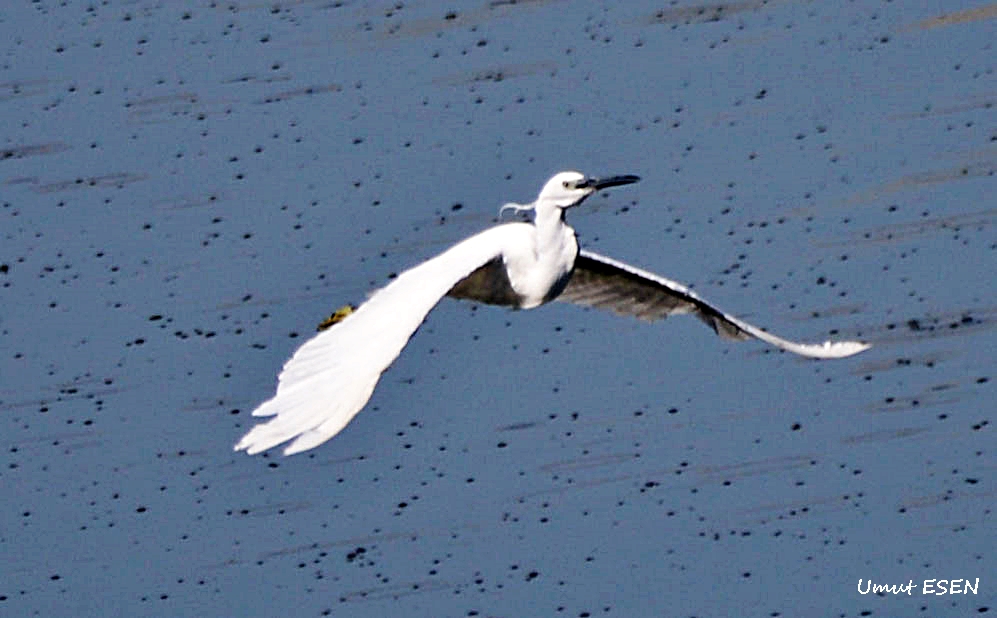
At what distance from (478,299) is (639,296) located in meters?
0.40

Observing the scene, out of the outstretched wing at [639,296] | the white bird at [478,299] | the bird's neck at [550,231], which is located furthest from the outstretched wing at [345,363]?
the outstretched wing at [639,296]

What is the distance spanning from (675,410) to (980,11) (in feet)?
4.45

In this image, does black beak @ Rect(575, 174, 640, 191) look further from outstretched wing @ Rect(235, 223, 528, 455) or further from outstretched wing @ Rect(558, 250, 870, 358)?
outstretched wing @ Rect(235, 223, 528, 455)

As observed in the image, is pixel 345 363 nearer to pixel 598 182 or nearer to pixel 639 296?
pixel 598 182

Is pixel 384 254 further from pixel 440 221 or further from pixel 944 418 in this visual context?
pixel 944 418

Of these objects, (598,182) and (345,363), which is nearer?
(345,363)

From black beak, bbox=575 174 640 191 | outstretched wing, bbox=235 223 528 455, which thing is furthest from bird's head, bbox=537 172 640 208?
outstretched wing, bbox=235 223 528 455

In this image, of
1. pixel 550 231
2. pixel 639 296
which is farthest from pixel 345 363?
pixel 639 296

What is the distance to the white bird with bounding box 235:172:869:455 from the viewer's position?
4180 mm

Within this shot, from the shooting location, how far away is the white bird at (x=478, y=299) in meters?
4.18

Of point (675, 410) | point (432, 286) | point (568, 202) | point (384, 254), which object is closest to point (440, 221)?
point (384, 254)

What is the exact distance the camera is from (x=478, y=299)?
517 centimetres

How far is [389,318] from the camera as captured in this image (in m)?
4.49

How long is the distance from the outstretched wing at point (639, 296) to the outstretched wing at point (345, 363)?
0.52 metres
